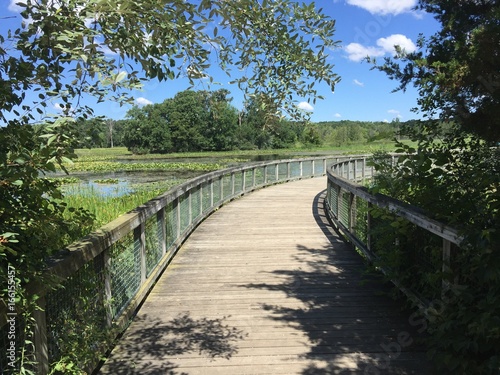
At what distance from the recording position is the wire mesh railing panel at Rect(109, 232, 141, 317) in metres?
3.49

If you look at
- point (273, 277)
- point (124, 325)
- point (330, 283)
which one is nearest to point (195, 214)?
point (273, 277)

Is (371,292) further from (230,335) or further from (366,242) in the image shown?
(230,335)

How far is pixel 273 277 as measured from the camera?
5055 millimetres

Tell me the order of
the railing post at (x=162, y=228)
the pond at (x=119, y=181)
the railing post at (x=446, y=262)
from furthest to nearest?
the pond at (x=119, y=181) < the railing post at (x=162, y=228) < the railing post at (x=446, y=262)

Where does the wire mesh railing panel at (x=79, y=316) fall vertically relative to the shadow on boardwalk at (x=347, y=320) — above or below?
above

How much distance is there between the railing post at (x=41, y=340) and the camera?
6.84 feet

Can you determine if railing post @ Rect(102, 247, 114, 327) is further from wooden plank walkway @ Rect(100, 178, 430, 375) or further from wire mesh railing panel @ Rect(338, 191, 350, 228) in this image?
wire mesh railing panel @ Rect(338, 191, 350, 228)

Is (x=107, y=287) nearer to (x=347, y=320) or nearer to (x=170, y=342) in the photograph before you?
(x=170, y=342)

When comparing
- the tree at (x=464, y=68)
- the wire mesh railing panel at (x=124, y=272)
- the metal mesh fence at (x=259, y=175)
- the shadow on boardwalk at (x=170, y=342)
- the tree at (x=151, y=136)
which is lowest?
the shadow on boardwalk at (x=170, y=342)

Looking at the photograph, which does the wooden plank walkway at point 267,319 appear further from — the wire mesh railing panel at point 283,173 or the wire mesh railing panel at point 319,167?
the wire mesh railing panel at point 319,167

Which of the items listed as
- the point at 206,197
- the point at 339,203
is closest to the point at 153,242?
the point at 339,203

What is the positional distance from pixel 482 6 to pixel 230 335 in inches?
206

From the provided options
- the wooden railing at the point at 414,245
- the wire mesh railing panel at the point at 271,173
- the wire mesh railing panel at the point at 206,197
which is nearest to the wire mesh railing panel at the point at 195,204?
the wire mesh railing panel at the point at 206,197

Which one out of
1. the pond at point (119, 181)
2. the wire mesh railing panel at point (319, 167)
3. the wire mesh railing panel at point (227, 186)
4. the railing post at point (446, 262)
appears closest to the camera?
the railing post at point (446, 262)
